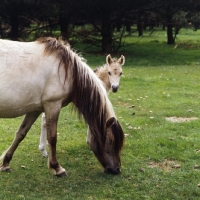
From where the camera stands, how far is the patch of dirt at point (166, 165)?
5.73 metres

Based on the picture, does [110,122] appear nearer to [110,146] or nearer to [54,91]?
[110,146]

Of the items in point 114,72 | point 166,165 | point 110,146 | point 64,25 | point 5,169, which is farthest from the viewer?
point 64,25

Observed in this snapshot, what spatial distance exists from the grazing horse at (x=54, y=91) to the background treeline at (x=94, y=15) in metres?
14.9

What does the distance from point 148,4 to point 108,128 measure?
17490mm


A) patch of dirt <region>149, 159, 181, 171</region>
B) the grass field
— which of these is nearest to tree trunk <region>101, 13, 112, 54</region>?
the grass field

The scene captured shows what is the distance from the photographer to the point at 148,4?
2148 centimetres

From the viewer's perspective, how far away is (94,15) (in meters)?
21.8

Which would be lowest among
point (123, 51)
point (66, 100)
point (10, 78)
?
point (123, 51)

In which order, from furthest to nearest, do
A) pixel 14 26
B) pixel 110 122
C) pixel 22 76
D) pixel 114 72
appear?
pixel 14 26
pixel 114 72
pixel 110 122
pixel 22 76

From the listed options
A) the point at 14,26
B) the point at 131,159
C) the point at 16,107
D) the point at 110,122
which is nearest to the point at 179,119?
the point at 131,159

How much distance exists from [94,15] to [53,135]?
17380 millimetres

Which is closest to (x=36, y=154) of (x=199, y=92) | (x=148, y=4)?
(x=199, y=92)

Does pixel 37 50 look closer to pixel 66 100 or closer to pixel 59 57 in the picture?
pixel 59 57

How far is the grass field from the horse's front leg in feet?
0.39
